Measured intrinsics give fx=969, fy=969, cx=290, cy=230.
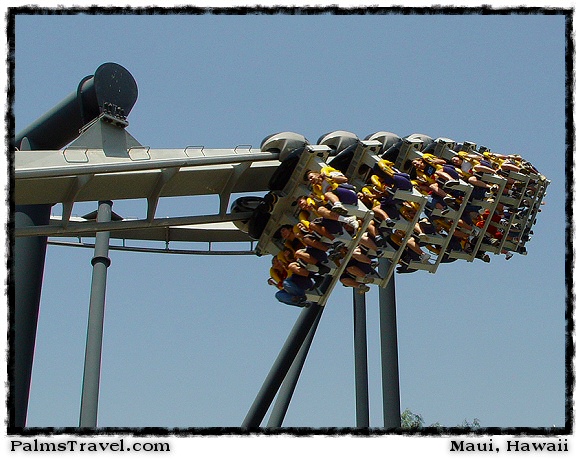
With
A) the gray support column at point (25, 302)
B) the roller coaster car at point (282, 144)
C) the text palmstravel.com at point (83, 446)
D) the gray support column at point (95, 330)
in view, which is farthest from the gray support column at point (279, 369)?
the text palmstravel.com at point (83, 446)

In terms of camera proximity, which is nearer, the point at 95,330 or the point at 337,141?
the point at 337,141

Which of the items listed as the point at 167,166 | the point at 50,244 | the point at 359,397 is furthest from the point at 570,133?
the point at 50,244

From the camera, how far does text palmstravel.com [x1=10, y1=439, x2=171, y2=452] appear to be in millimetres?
5133

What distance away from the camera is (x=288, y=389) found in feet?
41.5

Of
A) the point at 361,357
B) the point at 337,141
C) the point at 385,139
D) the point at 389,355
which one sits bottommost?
the point at 389,355

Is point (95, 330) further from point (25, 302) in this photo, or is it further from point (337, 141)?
point (337, 141)

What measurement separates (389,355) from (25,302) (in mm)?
4330

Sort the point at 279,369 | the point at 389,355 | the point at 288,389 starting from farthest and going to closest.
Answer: the point at 288,389, the point at 389,355, the point at 279,369

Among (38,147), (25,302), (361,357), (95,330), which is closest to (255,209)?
(38,147)

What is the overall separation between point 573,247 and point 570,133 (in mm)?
859

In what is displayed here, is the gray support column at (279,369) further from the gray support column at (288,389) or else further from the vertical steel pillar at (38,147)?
the vertical steel pillar at (38,147)

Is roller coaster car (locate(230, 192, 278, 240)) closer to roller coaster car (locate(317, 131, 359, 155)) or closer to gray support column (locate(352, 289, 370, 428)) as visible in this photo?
roller coaster car (locate(317, 131, 359, 155))

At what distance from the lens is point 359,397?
472 inches

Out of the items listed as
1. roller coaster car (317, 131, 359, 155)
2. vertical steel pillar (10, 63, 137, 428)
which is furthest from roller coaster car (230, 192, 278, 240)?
vertical steel pillar (10, 63, 137, 428)
